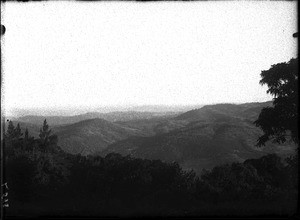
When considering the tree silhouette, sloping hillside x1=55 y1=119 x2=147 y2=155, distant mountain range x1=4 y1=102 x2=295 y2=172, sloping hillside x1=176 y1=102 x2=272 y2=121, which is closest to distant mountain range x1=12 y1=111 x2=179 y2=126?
distant mountain range x1=4 y1=102 x2=295 y2=172

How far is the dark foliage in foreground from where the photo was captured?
32.1ft

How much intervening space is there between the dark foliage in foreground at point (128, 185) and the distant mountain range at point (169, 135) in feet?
10.6

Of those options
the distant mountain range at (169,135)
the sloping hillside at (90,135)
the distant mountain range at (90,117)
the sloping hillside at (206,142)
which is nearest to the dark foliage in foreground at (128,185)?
the distant mountain range at (169,135)

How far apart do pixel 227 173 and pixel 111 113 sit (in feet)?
41.9

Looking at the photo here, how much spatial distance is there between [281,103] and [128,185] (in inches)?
334

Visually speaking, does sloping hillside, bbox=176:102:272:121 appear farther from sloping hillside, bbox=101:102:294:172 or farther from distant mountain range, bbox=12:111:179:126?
distant mountain range, bbox=12:111:179:126

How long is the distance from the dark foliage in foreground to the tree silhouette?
2.33 metres

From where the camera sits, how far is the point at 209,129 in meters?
22.6

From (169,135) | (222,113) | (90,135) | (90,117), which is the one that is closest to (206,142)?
(169,135)

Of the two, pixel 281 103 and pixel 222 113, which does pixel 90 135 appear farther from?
pixel 222 113

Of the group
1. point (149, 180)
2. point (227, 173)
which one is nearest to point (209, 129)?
point (227, 173)

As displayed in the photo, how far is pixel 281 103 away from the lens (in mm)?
14219

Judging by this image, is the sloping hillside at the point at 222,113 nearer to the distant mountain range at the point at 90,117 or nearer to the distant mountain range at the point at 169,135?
the distant mountain range at the point at 169,135

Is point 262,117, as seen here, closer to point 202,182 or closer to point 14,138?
point 202,182
